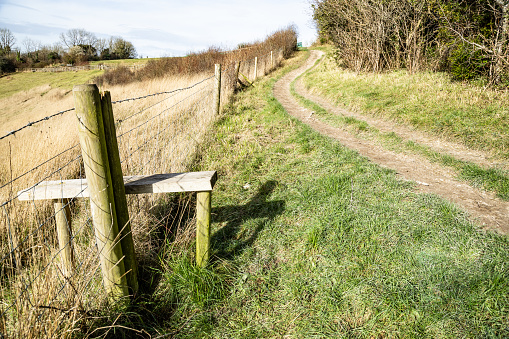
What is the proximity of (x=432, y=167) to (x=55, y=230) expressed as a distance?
5577 mm

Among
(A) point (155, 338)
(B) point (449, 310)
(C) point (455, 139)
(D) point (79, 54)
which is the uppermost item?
(D) point (79, 54)

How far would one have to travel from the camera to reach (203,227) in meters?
2.57

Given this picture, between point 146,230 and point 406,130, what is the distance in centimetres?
542

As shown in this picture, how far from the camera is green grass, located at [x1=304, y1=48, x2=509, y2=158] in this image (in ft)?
16.6

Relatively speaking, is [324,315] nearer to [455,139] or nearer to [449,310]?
[449,310]

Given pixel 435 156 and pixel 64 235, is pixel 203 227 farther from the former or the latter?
pixel 435 156

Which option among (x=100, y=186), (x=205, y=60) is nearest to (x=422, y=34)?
(x=205, y=60)

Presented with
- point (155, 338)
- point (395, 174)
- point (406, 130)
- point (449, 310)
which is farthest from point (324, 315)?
point (406, 130)

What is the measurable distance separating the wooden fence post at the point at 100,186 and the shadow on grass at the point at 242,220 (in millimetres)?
1023

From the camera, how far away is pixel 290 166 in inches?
184

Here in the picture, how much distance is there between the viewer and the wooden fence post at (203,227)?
2.47 m

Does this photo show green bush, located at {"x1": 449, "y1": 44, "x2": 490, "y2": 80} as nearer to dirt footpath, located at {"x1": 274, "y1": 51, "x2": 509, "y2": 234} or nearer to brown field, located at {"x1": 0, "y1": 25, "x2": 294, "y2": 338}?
dirt footpath, located at {"x1": 274, "y1": 51, "x2": 509, "y2": 234}

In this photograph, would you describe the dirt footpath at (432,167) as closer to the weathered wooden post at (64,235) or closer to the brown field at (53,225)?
the brown field at (53,225)

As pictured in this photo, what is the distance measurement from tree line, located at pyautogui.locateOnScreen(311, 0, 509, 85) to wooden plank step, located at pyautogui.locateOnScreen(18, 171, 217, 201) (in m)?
7.59
